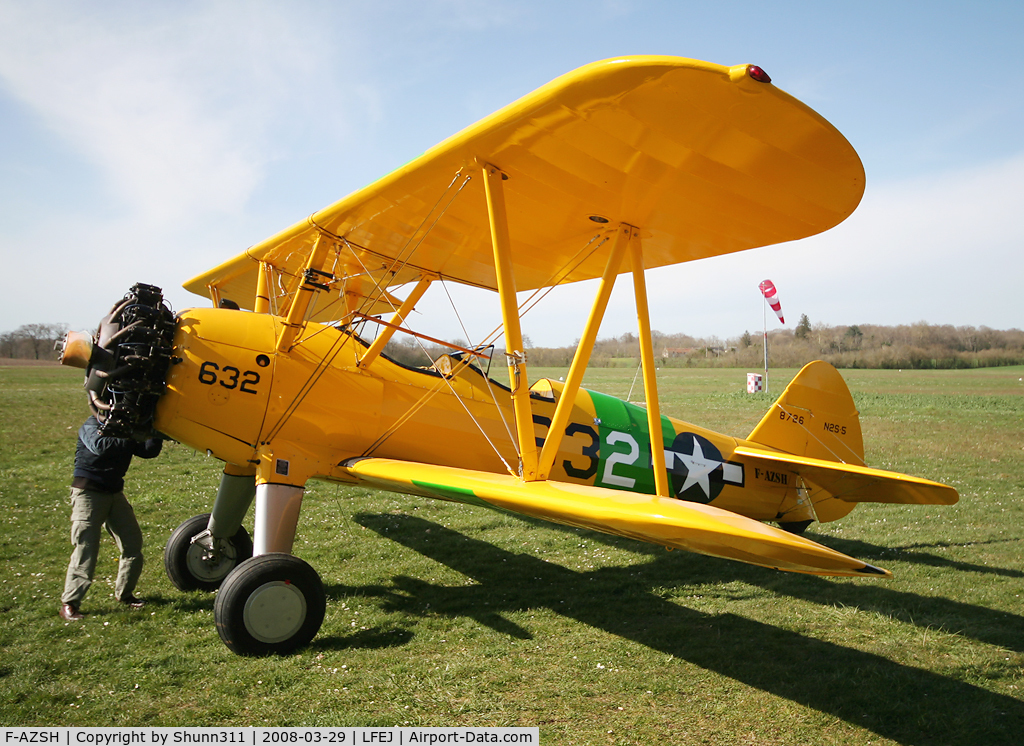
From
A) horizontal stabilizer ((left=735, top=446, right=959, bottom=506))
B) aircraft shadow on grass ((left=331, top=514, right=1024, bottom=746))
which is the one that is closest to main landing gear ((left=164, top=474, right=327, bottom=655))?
aircraft shadow on grass ((left=331, top=514, right=1024, bottom=746))

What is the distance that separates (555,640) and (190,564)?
2.93 m

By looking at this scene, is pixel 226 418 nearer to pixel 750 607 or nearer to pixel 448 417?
pixel 448 417

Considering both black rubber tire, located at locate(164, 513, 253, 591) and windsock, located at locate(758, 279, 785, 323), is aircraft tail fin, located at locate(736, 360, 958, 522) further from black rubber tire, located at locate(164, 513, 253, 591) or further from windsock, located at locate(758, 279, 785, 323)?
windsock, located at locate(758, 279, 785, 323)

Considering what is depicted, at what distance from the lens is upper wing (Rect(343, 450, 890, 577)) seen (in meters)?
2.50

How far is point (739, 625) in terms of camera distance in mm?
4344

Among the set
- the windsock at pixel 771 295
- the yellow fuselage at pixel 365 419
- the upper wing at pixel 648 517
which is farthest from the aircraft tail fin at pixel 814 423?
the windsock at pixel 771 295

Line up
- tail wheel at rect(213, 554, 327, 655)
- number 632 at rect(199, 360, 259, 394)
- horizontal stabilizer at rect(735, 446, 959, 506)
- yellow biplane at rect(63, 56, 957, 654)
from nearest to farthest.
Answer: yellow biplane at rect(63, 56, 957, 654)
tail wheel at rect(213, 554, 327, 655)
horizontal stabilizer at rect(735, 446, 959, 506)
number 632 at rect(199, 360, 259, 394)

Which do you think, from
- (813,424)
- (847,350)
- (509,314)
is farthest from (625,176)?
(847,350)

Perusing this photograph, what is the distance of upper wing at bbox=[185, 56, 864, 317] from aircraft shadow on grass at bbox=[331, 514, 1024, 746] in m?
2.77

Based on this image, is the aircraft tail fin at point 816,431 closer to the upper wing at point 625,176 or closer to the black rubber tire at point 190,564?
the upper wing at point 625,176

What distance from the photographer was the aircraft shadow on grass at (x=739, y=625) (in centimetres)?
319

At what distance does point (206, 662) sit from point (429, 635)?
1.34 m

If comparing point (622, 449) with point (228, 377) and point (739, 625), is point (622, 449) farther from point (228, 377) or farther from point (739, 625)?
point (228, 377)

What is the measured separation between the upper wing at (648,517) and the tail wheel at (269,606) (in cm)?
78
